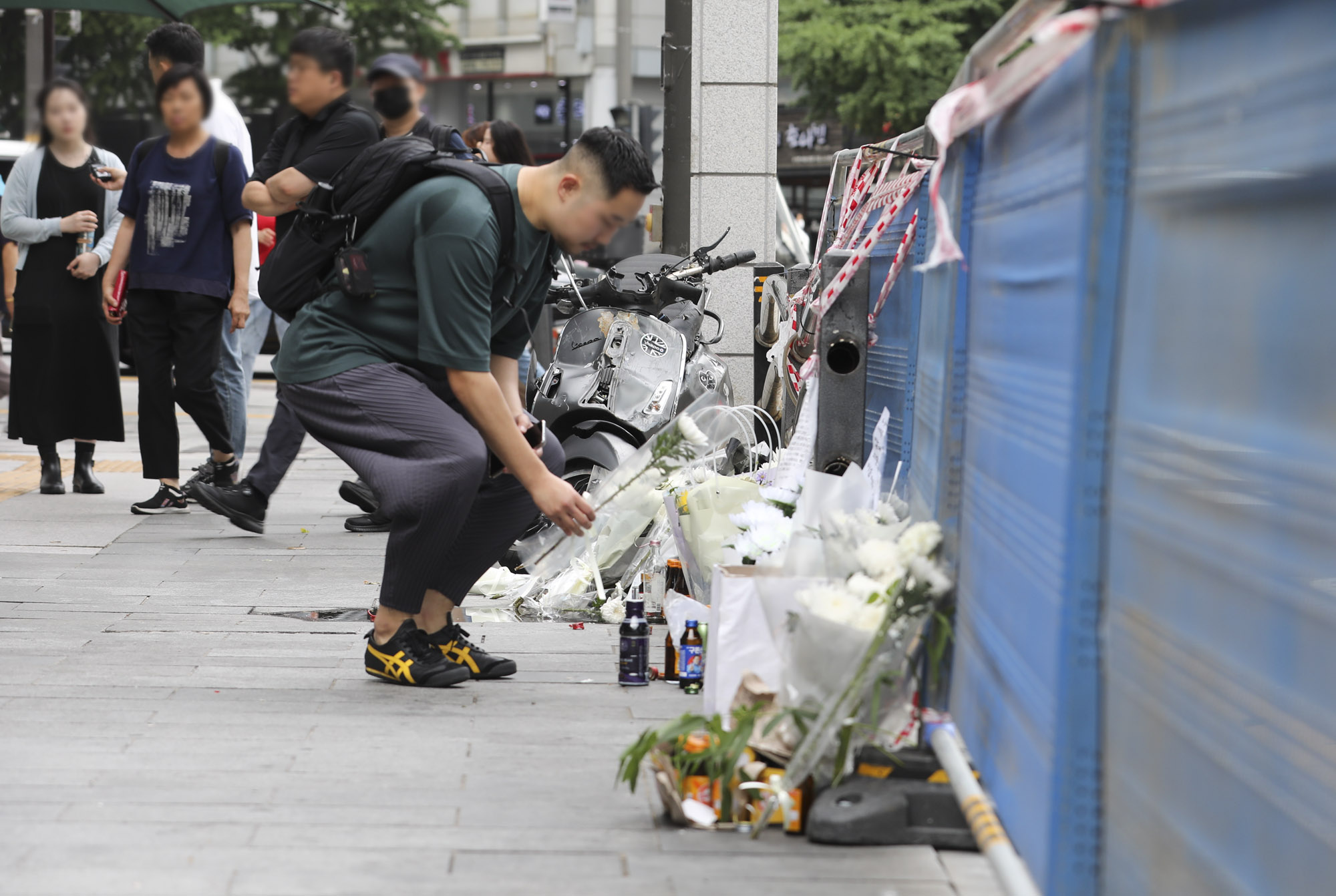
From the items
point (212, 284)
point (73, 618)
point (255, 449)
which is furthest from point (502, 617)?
point (255, 449)

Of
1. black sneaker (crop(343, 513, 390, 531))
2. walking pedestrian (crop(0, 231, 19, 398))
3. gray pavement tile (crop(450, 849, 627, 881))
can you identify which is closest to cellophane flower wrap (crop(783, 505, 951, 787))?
gray pavement tile (crop(450, 849, 627, 881))

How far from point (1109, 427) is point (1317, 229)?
65 cm

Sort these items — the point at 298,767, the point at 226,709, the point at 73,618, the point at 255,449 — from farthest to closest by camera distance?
the point at 255,449 → the point at 73,618 → the point at 226,709 → the point at 298,767

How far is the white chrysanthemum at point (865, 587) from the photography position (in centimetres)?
327

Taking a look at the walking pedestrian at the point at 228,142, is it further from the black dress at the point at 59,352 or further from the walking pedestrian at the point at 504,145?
the walking pedestrian at the point at 504,145

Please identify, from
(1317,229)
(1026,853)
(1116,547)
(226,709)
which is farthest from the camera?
(226,709)

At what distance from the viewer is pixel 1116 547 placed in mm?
2238

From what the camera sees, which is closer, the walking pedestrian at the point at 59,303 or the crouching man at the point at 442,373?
the crouching man at the point at 442,373

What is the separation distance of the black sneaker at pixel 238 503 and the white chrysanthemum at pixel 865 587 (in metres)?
4.16

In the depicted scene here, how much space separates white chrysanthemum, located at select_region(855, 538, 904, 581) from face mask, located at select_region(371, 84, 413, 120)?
364 cm

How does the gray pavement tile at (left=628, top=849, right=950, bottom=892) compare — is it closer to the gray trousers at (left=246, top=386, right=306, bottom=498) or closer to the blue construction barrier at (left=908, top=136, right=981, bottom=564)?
the blue construction barrier at (left=908, top=136, right=981, bottom=564)

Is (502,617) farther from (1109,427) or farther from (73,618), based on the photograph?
(1109,427)

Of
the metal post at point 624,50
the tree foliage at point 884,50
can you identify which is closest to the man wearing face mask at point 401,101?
the metal post at point 624,50

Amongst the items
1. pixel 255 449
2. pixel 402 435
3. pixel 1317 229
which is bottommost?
pixel 255 449
